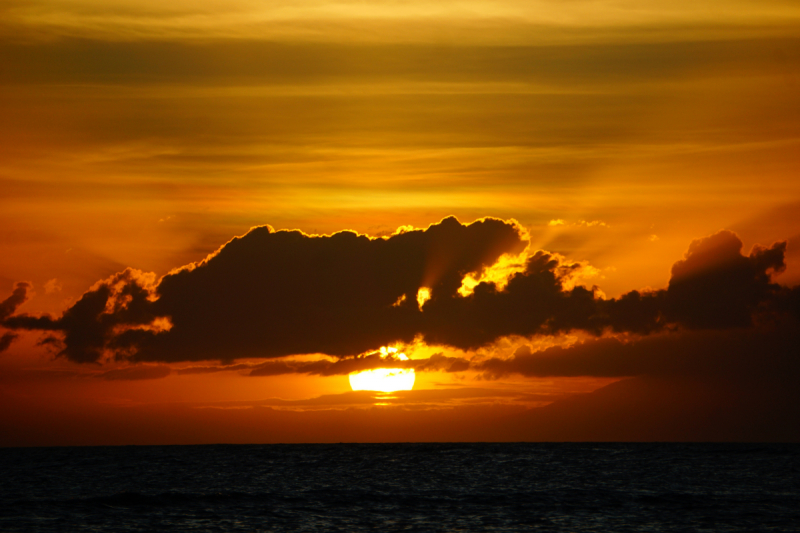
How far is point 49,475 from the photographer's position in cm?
14688

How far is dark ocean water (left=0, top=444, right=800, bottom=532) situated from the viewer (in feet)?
239

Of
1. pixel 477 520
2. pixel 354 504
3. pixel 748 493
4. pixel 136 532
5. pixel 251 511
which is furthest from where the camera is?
pixel 748 493

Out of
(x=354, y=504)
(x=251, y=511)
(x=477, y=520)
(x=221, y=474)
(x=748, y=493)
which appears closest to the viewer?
(x=477, y=520)

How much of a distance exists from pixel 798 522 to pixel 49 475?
122 metres

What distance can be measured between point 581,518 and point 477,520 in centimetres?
948

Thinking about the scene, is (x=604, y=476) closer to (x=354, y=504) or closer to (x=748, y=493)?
(x=748, y=493)

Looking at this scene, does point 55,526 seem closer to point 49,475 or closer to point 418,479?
point 418,479

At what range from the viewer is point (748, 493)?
102688 millimetres

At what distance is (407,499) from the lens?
95.7m

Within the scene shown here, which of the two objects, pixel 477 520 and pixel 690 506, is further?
pixel 690 506

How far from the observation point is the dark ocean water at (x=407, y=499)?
239 feet

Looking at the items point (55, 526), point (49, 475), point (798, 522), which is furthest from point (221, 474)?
point (798, 522)

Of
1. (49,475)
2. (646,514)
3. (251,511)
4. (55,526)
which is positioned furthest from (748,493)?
(49,475)

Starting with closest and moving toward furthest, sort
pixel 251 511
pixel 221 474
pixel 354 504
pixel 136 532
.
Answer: pixel 136 532 < pixel 251 511 < pixel 354 504 < pixel 221 474
